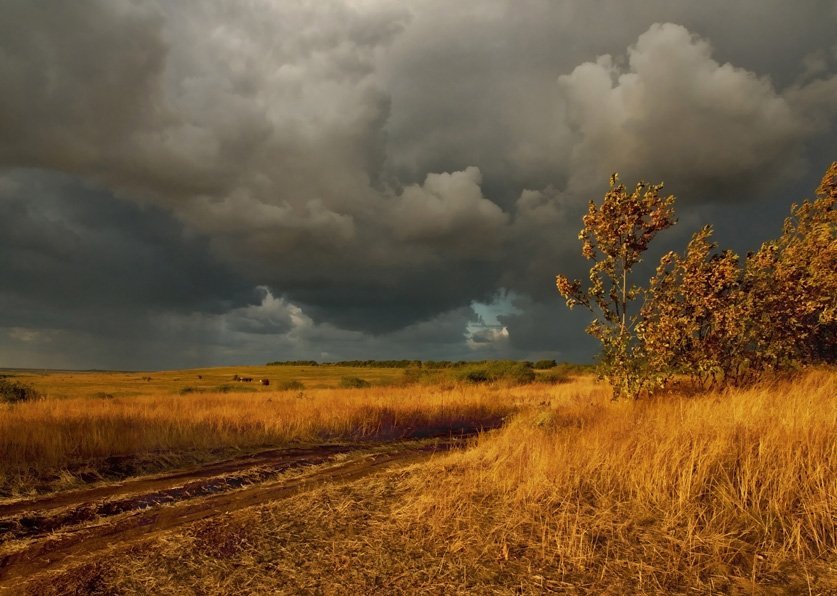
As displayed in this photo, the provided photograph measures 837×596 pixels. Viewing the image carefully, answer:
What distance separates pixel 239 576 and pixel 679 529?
5061 mm

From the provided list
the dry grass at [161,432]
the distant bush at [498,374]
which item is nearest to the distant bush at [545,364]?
the distant bush at [498,374]

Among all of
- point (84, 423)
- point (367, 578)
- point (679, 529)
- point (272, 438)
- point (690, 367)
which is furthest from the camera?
point (272, 438)

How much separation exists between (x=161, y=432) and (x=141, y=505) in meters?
8.04

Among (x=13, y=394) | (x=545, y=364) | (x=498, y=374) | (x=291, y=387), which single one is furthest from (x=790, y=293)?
(x=545, y=364)

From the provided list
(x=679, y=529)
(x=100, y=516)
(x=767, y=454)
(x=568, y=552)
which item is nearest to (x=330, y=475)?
(x=100, y=516)

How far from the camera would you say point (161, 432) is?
15531mm

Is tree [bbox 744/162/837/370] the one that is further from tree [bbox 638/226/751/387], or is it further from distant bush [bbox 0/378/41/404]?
distant bush [bbox 0/378/41/404]

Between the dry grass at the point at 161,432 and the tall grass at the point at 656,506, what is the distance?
877 cm

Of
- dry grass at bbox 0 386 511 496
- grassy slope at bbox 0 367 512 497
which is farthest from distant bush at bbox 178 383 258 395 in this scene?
dry grass at bbox 0 386 511 496

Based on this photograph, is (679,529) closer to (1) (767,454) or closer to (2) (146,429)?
(1) (767,454)

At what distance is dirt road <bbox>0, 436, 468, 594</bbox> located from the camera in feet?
20.0

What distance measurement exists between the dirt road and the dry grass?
79.4 inches

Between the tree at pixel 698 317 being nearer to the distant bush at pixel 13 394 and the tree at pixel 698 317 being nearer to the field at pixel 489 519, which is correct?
the field at pixel 489 519

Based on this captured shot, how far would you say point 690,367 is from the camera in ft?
47.4
